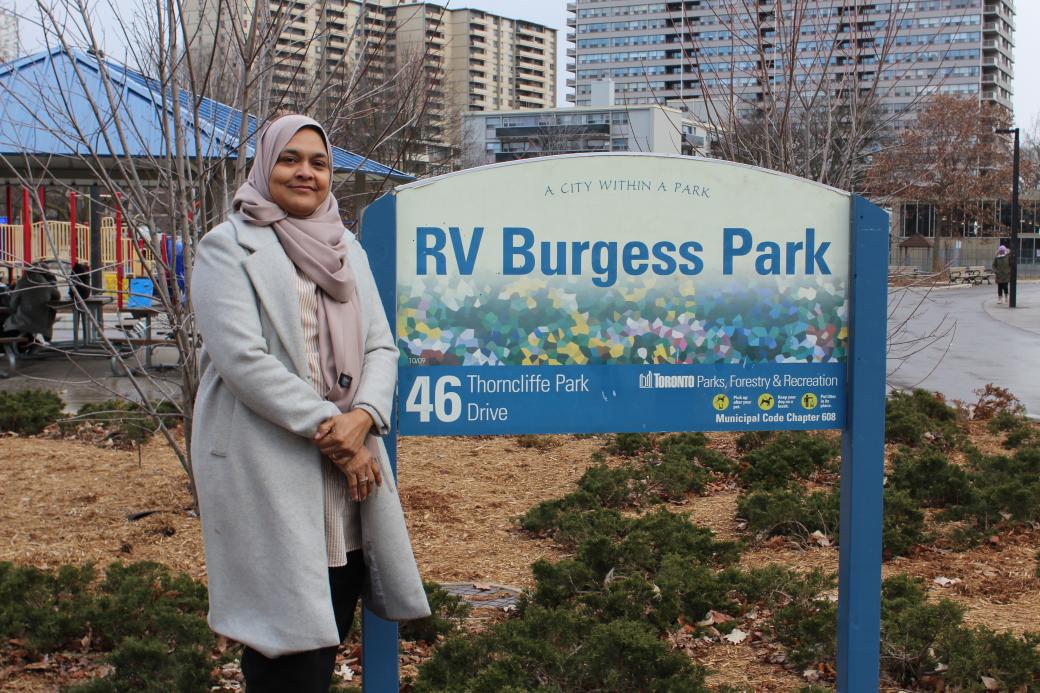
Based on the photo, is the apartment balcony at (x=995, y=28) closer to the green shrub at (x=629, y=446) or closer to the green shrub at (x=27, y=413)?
the green shrub at (x=629, y=446)

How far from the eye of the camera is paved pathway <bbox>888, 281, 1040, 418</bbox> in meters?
11.2

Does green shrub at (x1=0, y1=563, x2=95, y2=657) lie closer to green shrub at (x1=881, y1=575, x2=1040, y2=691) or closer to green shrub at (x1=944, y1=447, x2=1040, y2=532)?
green shrub at (x1=881, y1=575, x2=1040, y2=691)

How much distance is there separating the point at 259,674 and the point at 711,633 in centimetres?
211

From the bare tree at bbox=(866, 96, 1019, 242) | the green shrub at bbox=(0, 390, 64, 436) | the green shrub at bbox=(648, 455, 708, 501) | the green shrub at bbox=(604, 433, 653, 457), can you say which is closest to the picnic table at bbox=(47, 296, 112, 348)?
the green shrub at bbox=(0, 390, 64, 436)

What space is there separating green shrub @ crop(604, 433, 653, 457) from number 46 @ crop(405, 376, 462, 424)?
4584 millimetres

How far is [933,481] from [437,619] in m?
3.56

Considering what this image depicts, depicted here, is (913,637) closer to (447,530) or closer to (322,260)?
(447,530)

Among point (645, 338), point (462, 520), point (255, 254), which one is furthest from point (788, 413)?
point (462, 520)

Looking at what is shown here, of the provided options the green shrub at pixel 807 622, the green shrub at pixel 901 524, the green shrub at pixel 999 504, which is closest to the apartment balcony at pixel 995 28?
the green shrub at pixel 999 504

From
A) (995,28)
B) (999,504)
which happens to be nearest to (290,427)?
(999,504)

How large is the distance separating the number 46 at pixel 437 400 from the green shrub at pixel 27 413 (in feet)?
19.5

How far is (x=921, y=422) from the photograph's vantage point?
8.49m

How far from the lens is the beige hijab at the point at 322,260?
2.74m

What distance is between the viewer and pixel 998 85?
160 meters
